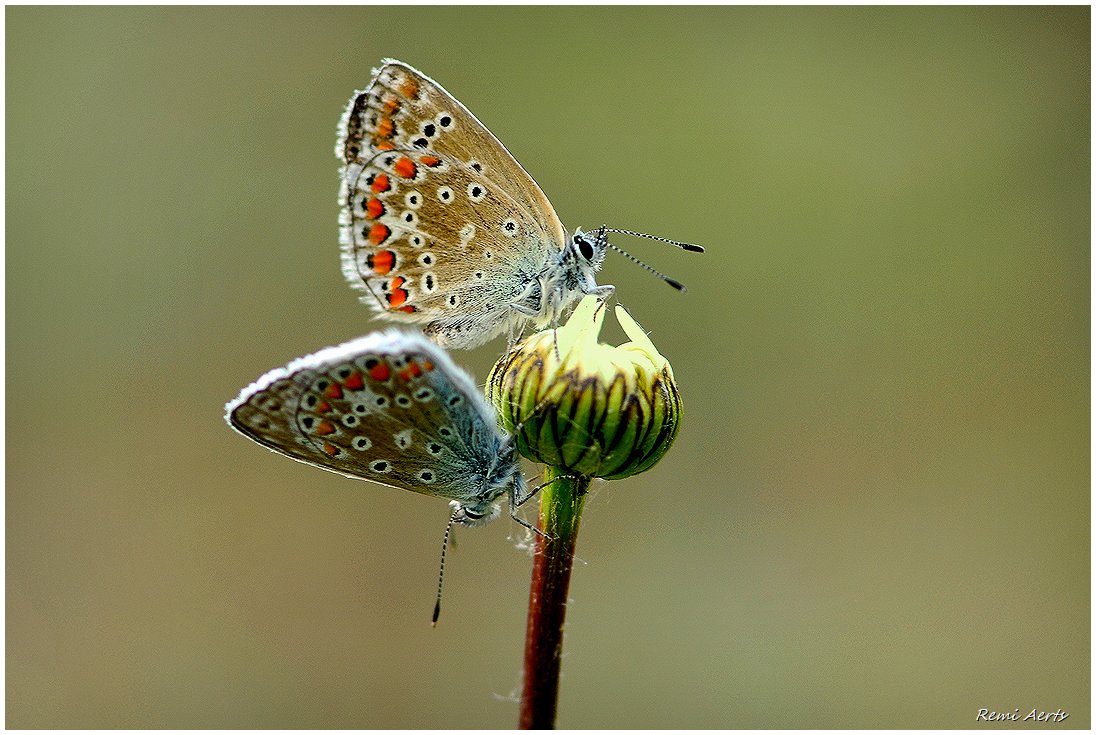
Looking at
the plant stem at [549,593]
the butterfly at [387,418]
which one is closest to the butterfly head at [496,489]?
the butterfly at [387,418]

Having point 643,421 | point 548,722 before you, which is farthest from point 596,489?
point 548,722

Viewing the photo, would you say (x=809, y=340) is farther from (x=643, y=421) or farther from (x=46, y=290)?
(x=46, y=290)

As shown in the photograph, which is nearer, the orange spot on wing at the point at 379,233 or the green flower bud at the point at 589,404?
the green flower bud at the point at 589,404

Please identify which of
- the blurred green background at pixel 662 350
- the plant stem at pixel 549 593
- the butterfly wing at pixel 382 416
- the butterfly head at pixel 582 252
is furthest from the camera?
the blurred green background at pixel 662 350

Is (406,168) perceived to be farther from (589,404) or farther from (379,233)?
(589,404)

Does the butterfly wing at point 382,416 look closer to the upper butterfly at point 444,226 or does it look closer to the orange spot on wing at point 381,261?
the upper butterfly at point 444,226
